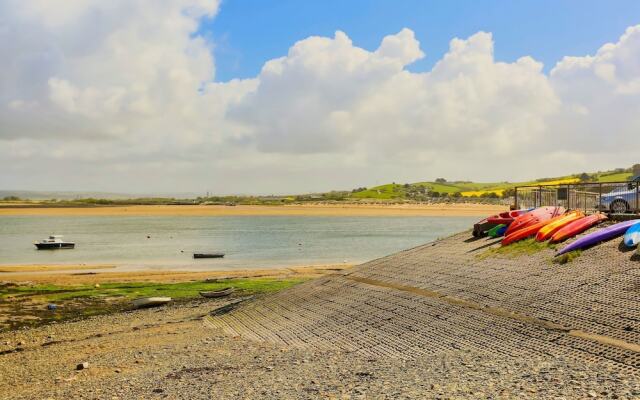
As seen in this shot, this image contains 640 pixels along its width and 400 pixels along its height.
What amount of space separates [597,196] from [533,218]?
96.4 inches

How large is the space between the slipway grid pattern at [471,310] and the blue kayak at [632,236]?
1.24 ft

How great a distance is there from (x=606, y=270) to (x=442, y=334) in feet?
14.0

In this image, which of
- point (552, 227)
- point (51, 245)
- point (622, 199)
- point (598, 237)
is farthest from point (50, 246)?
point (598, 237)

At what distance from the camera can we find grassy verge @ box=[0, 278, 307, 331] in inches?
968

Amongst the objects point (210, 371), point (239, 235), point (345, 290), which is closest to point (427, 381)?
point (210, 371)

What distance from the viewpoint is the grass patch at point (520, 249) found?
16.8 meters

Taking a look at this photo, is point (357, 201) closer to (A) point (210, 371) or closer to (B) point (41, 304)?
(B) point (41, 304)

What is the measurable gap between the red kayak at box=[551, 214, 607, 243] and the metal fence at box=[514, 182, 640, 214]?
131 cm

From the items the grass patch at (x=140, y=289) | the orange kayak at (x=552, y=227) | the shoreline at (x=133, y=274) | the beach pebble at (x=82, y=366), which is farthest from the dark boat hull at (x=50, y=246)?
the orange kayak at (x=552, y=227)

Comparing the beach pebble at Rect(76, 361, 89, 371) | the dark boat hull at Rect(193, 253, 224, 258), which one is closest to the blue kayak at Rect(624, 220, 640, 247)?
the beach pebble at Rect(76, 361, 89, 371)

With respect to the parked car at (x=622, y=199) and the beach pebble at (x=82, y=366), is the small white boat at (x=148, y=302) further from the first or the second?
the parked car at (x=622, y=199)

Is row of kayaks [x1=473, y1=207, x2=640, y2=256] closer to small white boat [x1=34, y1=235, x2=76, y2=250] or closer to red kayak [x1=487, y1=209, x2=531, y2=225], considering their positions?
red kayak [x1=487, y1=209, x2=531, y2=225]

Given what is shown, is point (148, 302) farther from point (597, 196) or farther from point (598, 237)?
point (597, 196)

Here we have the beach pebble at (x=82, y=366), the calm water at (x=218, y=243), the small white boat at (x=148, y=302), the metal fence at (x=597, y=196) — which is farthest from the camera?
the calm water at (x=218, y=243)
